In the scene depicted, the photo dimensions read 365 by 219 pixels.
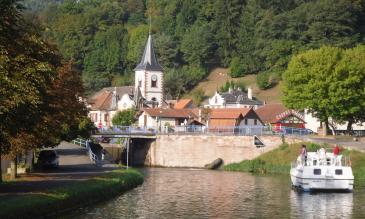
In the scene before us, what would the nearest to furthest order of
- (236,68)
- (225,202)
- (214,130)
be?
1. (225,202)
2. (214,130)
3. (236,68)

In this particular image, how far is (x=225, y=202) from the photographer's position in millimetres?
44562

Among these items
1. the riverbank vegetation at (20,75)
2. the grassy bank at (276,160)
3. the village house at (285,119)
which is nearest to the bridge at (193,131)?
the grassy bank at (276,160)

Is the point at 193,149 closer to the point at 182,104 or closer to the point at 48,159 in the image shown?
the point at 48,159

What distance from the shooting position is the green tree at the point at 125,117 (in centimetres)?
11238

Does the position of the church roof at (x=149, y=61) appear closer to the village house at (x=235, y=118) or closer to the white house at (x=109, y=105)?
the white house at (x=109, y=105)

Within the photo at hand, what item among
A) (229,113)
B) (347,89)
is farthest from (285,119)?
(347,89)

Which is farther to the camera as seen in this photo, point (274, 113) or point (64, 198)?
point (274, 113)

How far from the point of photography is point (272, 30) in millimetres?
142750

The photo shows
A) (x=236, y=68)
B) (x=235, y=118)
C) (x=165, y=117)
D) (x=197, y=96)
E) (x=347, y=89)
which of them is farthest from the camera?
(x=236, y=68)

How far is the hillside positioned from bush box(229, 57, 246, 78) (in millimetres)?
944

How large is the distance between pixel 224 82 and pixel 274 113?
152 ft

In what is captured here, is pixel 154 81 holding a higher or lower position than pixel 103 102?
higher

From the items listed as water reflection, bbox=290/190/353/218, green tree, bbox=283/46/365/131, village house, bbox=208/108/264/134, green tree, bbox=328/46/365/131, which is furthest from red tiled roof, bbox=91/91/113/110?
water reflection, bbox=290/190/353/218

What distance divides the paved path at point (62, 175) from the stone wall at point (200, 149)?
18321 mm
